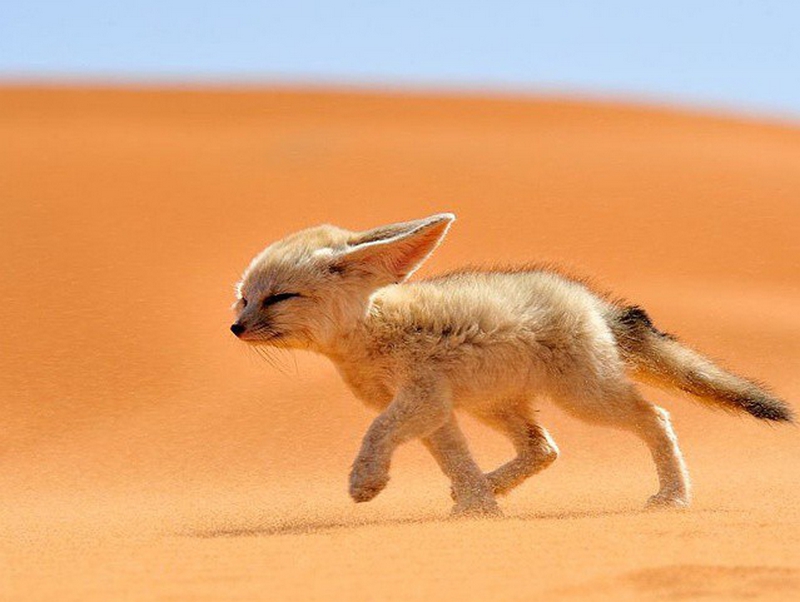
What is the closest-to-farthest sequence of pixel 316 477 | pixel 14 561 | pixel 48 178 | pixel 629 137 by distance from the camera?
pixel 14 561
pixel 316 477
pixel 48 178
pixel 629 137

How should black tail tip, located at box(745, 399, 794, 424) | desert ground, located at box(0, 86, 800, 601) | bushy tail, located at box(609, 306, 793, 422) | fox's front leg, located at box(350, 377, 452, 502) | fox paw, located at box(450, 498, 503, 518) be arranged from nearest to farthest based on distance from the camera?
desert ground, located at box(0, 86, 800, 601) → fox's front leg, located at box(350, 377, 452, 502) → fox paw, located at box(450, 498, 503, 518) → black tail tip, located at box(745, 399, 794, 424) → bushy tail, located at box(609, 306, 793, 422)

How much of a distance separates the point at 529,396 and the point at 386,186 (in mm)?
13149

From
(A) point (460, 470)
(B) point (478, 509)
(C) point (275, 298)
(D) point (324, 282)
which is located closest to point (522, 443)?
(A) point (460, 470)

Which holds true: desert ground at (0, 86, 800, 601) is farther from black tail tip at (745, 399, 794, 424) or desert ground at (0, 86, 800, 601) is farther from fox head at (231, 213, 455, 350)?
fox head at (231, 213, 455, 350)

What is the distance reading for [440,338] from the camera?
6.09m

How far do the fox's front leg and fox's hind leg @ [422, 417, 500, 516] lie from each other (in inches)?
12.2

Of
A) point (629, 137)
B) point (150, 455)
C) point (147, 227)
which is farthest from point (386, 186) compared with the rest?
point (150, 455)

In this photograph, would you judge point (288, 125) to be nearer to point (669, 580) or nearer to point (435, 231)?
point (435, 231)

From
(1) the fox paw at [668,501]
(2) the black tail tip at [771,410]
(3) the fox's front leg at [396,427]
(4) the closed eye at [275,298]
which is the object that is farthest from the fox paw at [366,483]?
(2) the black tail tip at [771,410]

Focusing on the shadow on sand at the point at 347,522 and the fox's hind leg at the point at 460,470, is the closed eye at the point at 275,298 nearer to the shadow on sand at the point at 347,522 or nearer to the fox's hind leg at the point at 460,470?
the fox's hind leg at the point at 460,470

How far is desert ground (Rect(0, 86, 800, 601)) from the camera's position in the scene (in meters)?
4.34

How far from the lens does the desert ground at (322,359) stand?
4.34 meters

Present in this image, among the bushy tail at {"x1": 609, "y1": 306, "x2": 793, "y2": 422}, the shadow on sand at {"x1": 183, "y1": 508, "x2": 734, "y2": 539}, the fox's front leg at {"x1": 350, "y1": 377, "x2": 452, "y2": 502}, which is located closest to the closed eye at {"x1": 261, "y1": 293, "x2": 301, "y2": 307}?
the fox's front leg at {"x1": 350, "y1": 377, "x2": 452, "y2": 502}

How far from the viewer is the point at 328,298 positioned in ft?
20.1
